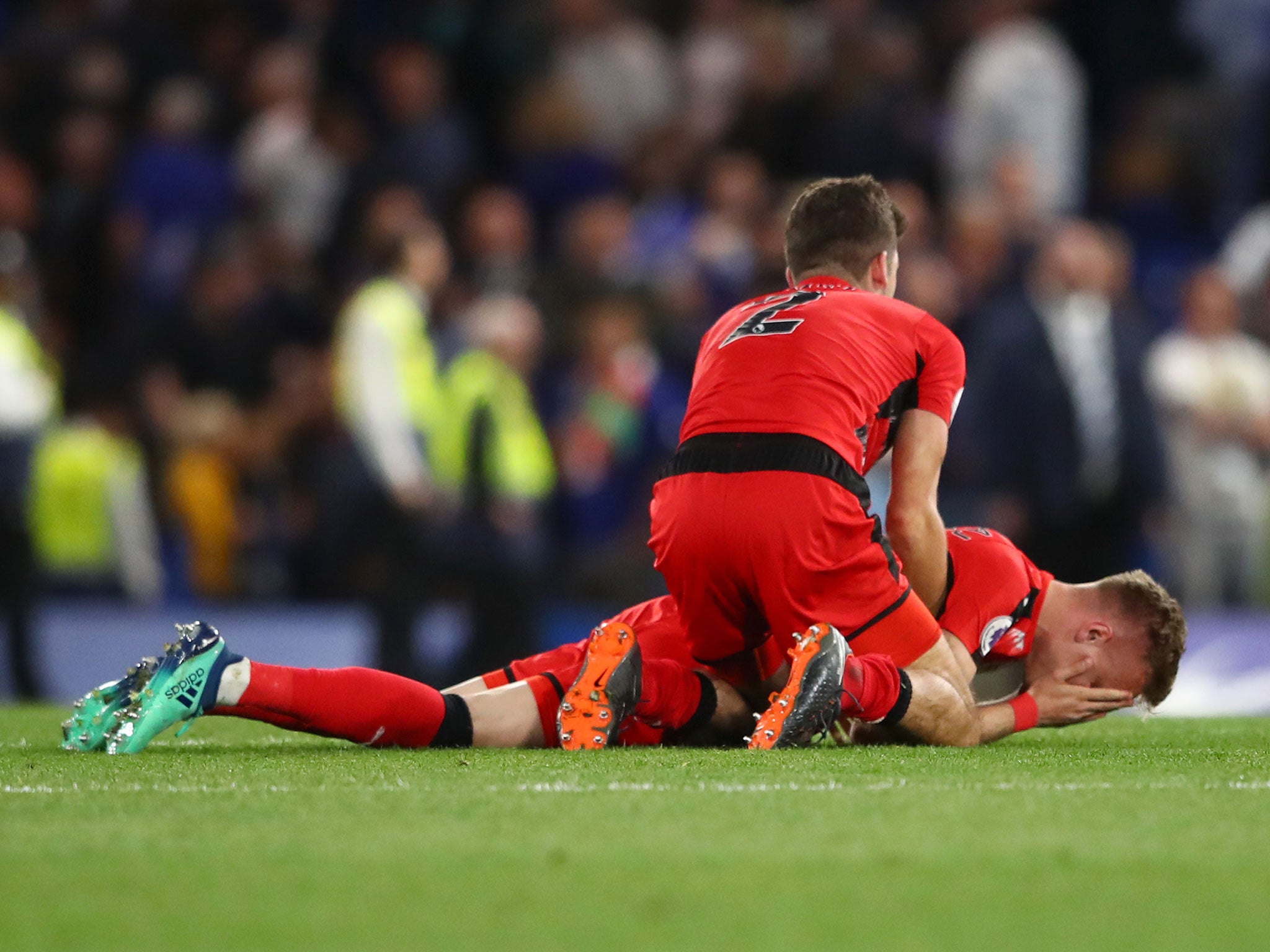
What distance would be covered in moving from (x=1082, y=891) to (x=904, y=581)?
213cm

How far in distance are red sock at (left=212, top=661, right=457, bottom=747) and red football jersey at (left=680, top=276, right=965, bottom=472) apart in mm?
1022

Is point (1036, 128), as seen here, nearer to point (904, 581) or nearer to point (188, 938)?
point (904, 581)

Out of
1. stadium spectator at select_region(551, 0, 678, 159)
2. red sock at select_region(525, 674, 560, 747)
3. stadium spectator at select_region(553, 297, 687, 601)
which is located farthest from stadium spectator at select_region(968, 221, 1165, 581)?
red sock at select_region(525, 674, 560, 747)

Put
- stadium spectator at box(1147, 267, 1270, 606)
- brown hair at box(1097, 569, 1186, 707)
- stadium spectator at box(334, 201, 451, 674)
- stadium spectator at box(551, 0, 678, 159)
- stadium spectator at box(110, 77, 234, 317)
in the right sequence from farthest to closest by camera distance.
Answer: stadium spectator at box(551, 0, 678, 159) < stadium spectator at box(110, 77, 234, 317) < stadium spectator at box(1147, 267, 1270, 606) < stadium spectator at box(334, 201, 451, 674) < brown hair at box(1097, 569, 1186, 707)

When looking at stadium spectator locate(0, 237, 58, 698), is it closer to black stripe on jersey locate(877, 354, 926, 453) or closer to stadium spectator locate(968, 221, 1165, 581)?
stadium spectator locate(968, 221, 1165, 581)

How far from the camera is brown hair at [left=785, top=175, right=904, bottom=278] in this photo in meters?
5.39

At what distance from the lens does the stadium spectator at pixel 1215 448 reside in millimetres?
10156

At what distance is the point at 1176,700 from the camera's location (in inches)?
346

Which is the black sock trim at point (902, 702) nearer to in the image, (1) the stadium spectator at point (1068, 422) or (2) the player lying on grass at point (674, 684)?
(2) the player lying on grass at point (674, 684)

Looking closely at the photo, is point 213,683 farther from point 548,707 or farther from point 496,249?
point 496,249

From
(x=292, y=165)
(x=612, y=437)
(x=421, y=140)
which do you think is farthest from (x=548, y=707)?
(x=292, y=165)

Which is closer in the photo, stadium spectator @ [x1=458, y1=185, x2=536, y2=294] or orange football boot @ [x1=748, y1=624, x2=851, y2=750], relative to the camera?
orange football boot @ [x1=748, y1=624, x2=851, y2=750]

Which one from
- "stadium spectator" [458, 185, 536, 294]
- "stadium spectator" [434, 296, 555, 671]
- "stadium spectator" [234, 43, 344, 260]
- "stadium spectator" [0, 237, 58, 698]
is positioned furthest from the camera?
"stadium spectator" [234, 43, 344, 260]

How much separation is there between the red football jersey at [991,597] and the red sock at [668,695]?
752 mm
